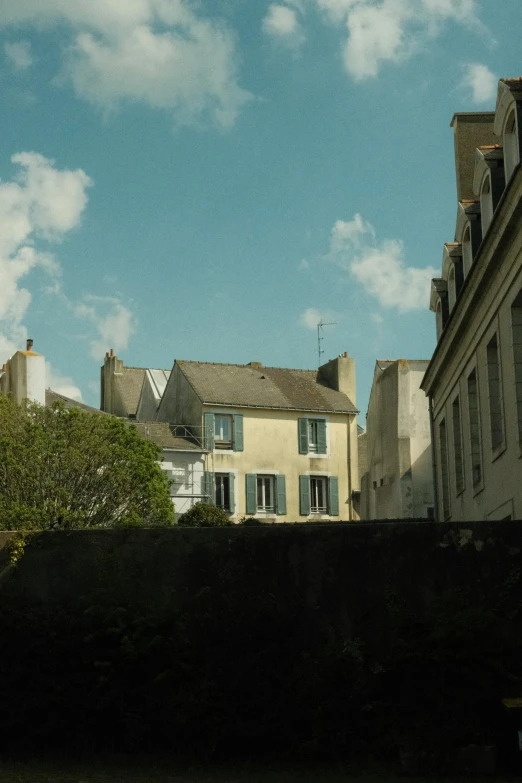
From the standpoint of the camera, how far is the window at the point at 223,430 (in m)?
41.6

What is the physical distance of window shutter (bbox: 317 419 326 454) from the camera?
43.6m

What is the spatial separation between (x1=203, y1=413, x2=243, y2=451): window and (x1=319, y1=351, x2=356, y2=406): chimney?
5.45 metres

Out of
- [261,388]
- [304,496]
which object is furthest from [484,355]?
[261,388]

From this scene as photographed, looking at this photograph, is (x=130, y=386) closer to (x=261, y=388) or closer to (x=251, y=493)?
(x=261, y=388)

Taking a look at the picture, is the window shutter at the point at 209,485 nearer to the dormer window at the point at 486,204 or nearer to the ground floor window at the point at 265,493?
the ground floor window at the point at 265,493

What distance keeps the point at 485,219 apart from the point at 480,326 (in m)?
1.55

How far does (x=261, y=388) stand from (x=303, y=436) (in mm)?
2728

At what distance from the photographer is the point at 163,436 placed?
134ft

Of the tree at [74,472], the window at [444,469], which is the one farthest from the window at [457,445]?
the tree at [74,472]

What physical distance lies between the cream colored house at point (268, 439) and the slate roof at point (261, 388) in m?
0.04

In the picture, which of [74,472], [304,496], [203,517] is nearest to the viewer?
[74,472]

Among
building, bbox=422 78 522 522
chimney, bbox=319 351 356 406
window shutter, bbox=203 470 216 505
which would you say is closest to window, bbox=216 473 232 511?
window shutter, bbox=203 470 216 505

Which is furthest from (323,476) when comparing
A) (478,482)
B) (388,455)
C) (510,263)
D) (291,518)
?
(510,263)

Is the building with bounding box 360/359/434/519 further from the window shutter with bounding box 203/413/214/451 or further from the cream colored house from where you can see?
the window shutter with bounding box 203/413/214/451
